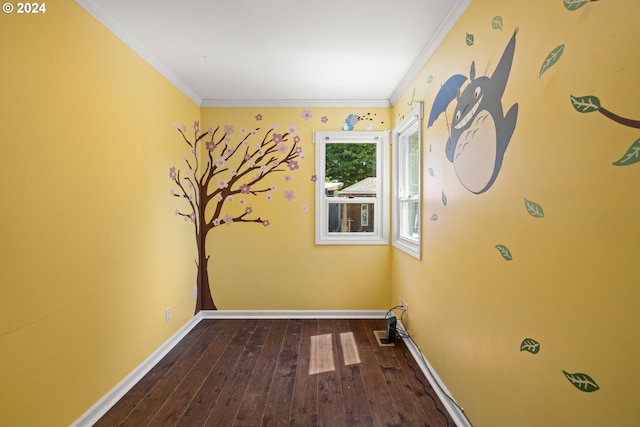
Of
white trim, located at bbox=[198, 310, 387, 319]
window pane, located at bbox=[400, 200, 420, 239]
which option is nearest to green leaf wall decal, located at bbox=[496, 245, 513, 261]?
window pane, located at bbox=[400, 200, 420, 239]

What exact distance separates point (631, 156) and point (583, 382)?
0.71 m

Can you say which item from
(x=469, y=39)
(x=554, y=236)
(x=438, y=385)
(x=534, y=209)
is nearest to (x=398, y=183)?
(x=469, y=39)

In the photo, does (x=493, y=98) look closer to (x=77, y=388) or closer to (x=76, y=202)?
(x=76, y=202)

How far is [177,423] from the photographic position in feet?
5.82

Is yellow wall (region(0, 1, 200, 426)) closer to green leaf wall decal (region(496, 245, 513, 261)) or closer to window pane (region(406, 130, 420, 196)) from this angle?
green leaf wall decal (region(496, 245, 513, 261))

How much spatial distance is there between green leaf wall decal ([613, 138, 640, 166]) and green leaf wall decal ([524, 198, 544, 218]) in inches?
12.6

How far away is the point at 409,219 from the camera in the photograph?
9.86ft

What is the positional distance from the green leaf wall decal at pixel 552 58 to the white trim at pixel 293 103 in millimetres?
2411

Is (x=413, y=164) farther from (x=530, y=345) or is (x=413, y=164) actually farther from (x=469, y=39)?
(x=530, y=345)

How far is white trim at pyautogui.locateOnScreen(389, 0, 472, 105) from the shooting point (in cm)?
177

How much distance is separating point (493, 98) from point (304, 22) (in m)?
1.30

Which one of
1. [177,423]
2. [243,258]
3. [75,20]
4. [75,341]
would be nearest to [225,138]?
[243,258]

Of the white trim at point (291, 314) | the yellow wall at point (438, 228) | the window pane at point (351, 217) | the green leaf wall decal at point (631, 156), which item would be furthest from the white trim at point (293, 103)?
the green leaf wall decal at point (631, 156)

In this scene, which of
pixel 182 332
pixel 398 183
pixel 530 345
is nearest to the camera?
pixel 530 345
